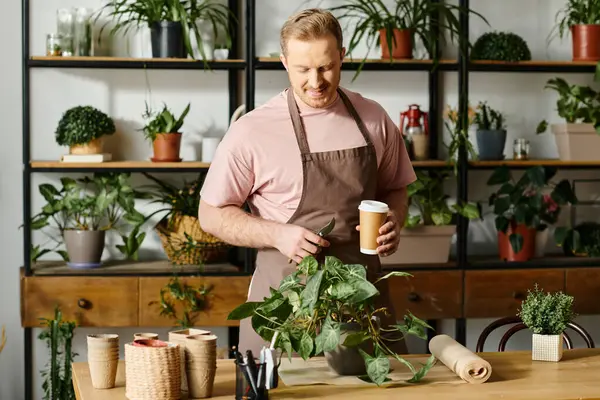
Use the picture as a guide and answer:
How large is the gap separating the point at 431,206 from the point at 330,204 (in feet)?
5.99

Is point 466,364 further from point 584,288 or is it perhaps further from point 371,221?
point 584,288

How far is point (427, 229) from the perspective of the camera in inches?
185

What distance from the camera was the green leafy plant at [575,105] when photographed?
486 centimetres

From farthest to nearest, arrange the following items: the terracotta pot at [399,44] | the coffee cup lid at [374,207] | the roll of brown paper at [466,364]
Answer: the terracotta pot at [399,44]
the coffee cup lid at [374,207]
the roll of brown paper at [466,364]

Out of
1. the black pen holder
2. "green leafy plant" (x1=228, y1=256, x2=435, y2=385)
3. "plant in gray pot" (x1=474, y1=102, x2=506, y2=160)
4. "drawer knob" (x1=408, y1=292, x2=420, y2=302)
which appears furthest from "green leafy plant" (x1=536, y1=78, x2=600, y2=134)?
the black pen holder

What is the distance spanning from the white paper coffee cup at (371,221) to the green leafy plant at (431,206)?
6.49 ft

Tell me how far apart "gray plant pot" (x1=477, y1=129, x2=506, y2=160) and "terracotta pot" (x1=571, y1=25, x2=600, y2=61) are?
1.85 feet

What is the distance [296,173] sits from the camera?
302cm

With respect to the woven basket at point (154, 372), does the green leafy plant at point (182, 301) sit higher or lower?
lower

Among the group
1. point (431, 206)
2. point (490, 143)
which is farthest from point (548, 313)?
point (490, 143)

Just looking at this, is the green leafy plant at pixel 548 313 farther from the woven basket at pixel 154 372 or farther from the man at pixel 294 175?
the woven basket at pixel 154 372

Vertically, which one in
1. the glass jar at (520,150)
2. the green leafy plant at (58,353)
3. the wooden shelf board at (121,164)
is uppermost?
the glass jar at (520,150)

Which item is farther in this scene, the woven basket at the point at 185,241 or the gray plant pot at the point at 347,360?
the woven basket at the point at 185,241

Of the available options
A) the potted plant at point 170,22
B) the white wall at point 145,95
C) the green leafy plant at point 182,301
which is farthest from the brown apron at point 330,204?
the white wall at point 145,95
